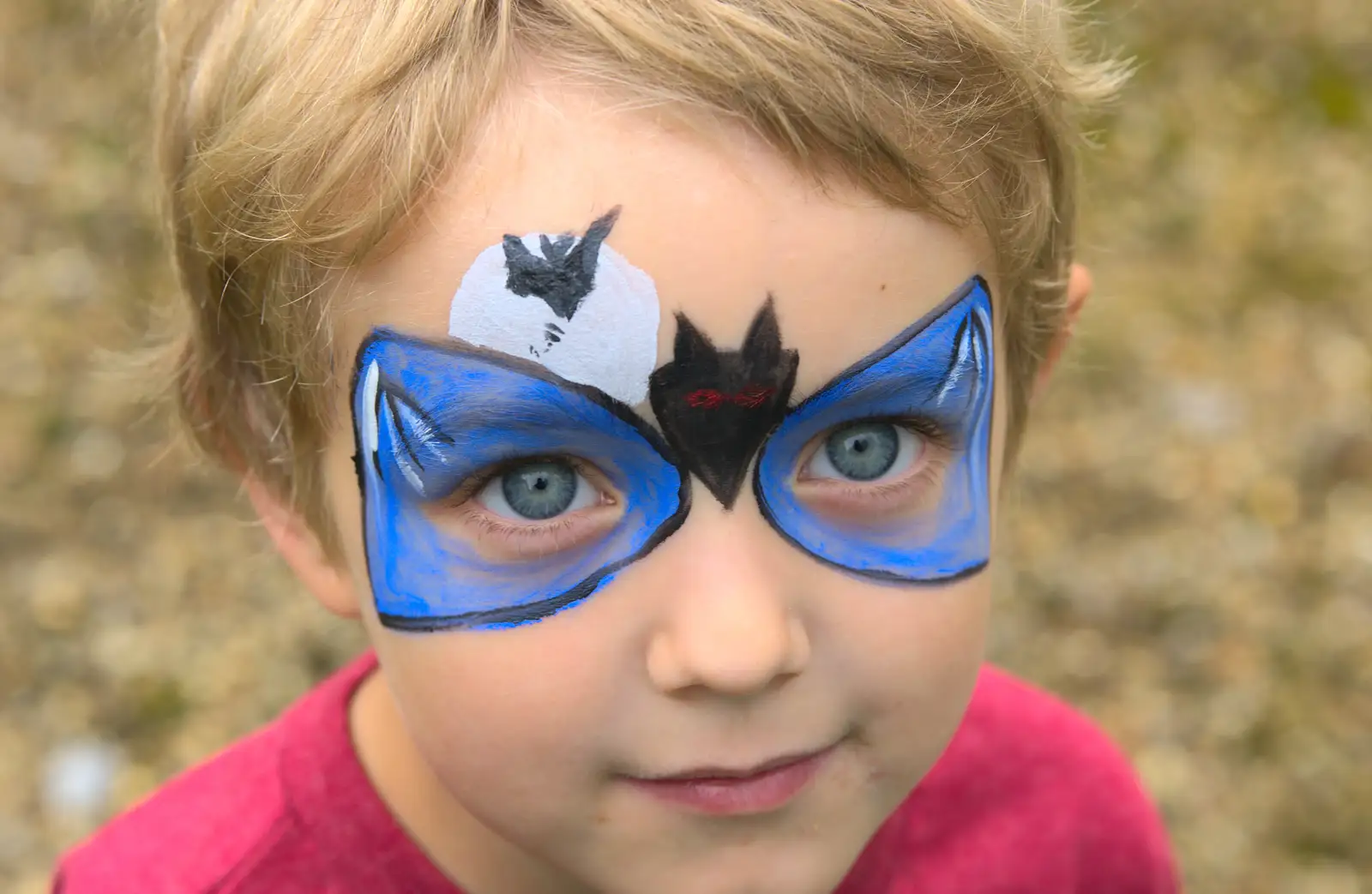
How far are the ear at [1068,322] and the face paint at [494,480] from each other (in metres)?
0.61

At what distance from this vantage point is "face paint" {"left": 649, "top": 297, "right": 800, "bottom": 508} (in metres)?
1.18

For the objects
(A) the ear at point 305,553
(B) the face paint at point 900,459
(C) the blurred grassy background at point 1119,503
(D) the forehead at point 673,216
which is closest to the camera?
(D) the forehead at point 673,216

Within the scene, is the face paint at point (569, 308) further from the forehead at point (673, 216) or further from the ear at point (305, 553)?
the ear at point (305, 553)

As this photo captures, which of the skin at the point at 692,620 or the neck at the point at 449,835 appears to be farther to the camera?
the neck at the point at 449,835

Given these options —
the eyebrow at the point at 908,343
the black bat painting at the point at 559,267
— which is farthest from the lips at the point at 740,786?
the black bat painting at the point at 559,267

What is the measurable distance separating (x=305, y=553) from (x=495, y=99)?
637 millimetres

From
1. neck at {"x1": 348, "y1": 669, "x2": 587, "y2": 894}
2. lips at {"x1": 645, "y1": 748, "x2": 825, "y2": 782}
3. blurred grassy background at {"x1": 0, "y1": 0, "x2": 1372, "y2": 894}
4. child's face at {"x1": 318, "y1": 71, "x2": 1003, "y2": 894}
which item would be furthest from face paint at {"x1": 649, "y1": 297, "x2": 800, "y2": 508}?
blurred grassy background at {"x1": 0, "y1": 0, "x2": 1372, "y2": 894}

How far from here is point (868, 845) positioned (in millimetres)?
1800

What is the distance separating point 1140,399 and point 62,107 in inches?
137

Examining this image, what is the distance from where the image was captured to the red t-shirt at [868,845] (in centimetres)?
160

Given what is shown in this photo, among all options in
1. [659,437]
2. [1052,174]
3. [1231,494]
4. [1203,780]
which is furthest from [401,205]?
[1231,494]

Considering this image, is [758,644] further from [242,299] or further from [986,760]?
[986,760]

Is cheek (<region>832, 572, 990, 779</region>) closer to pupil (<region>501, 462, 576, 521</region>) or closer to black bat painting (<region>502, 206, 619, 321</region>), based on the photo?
pupil (<region>501, 462, 576, 521</region>)

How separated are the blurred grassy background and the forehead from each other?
1.14 m
